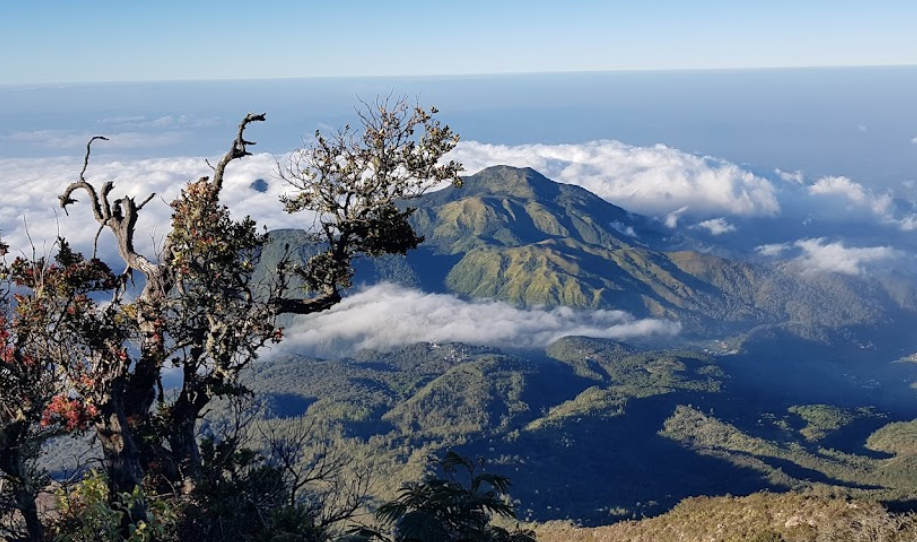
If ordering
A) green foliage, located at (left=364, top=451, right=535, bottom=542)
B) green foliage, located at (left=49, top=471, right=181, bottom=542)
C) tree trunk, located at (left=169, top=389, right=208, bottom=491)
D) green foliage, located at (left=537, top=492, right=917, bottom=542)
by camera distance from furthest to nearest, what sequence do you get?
green foliage, located at (left=537, top=492, right=917, bottom=542) < tree trunk, located at (left=169, top=389, right=208, bottom=491) < green foliage, located at (left=49, top=471, right=181, bottom=542) < green foliage, located at (left=364, top=451, right=535, bottom=542)

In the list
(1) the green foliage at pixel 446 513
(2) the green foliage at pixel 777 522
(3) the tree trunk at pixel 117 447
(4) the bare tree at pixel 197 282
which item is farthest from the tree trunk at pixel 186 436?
(2) the green foliage at pixel 777 522

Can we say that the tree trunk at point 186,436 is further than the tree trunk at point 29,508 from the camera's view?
Yes

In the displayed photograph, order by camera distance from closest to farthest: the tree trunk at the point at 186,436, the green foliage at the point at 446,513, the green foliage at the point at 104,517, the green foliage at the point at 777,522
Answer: the green foliage at the point at 446,513 < the green foliage at the point at 104,517 < the tree trunk at the point at 186,436 < the green foliage at the point at 777,522

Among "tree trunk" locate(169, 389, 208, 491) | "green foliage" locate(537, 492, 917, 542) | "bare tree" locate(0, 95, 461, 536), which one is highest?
"bare tree" locate(0, 95, 461, 536)

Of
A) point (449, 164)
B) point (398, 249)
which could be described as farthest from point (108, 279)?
point (449, 164)

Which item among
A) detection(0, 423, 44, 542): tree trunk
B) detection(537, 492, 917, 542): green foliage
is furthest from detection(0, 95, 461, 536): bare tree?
detection(537, 492, 917, 542): green foliage

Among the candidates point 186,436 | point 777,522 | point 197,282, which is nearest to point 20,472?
point 186,436

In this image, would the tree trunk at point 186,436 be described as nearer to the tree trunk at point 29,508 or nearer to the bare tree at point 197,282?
the bare tree at point 197,282

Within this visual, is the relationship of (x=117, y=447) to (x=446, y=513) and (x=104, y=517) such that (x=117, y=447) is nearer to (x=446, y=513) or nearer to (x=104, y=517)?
(x=104, y=517)

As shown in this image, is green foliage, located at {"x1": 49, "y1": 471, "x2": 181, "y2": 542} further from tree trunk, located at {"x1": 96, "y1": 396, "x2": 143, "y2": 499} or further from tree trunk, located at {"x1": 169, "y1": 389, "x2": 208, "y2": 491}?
tree trunk, located at {"x1": 169, "y1": 389, "x2": 208, "y2": 491}

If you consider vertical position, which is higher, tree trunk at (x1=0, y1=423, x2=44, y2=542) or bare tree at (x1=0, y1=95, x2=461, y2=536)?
bare tree at (x1=0, y1=95, x2=461, y2=536)

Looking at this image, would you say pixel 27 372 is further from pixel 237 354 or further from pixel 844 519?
pixel 844 519

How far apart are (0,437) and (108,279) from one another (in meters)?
4.44

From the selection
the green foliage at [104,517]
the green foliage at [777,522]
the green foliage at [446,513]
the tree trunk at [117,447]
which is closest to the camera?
the green foliage at [446,513]
